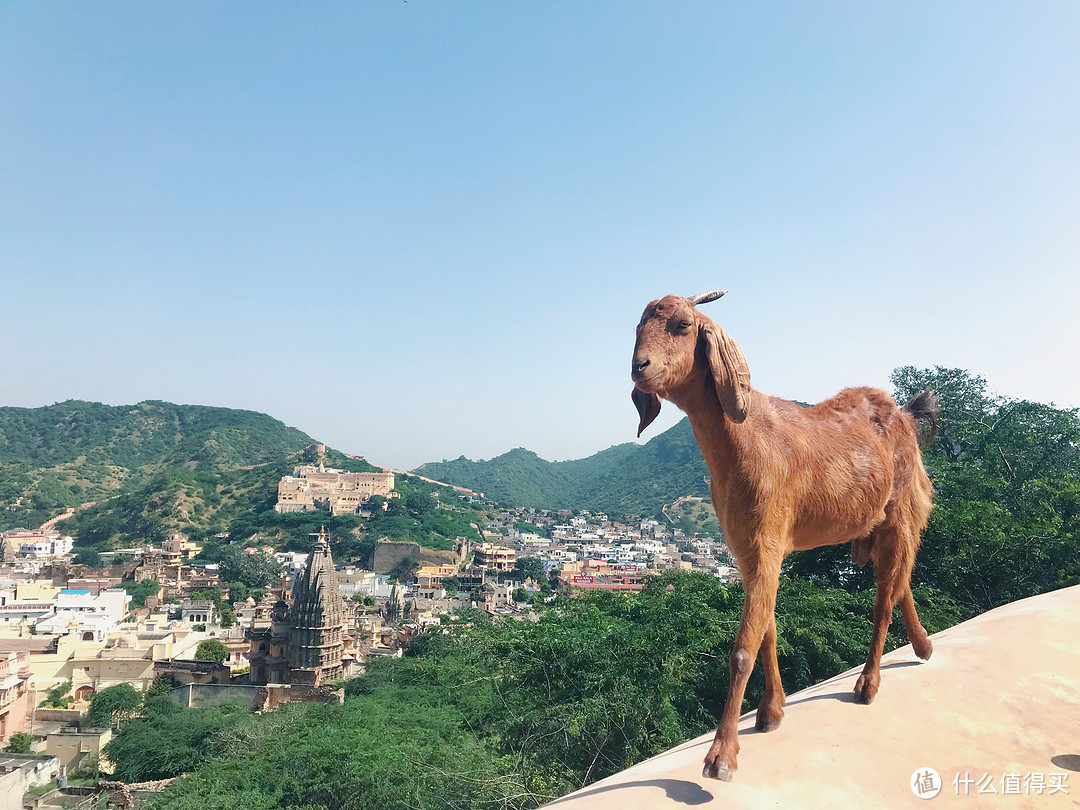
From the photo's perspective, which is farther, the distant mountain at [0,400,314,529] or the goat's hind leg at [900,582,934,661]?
the distant mountain at [0,400,314,529]

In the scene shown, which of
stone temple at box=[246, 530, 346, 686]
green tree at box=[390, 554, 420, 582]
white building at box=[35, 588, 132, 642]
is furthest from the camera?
green tree at box=[390, 554, 420, 582]

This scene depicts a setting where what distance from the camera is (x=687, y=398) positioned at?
152 inches

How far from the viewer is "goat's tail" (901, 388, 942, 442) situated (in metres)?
5.22

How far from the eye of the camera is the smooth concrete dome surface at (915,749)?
3.33 metres

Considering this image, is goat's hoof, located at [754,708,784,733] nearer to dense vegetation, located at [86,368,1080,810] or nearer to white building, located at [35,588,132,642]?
dense vegetation, located at [86,368,1080,810]

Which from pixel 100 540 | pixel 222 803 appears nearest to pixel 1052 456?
pixel 222 803

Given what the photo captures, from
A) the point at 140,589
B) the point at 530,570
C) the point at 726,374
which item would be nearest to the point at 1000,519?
the point at 726,374

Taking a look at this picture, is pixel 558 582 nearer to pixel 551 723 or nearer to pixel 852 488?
pixel 551 723

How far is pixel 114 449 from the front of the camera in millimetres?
109438

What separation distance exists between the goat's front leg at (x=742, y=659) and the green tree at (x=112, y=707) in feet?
86.8

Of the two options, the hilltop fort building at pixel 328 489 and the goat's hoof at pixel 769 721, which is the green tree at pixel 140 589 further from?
the goat's hoof at pixel 769 721

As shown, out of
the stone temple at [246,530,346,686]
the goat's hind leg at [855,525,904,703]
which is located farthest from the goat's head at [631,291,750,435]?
the stone temple at [246,530,346,686]

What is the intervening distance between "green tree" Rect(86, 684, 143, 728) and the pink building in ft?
6.36

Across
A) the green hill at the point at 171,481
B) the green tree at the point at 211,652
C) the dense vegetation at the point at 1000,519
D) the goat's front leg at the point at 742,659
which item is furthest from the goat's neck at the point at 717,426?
the green hill at the point at 171,481
